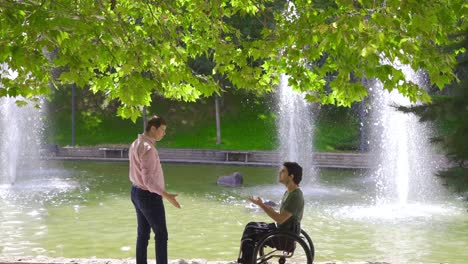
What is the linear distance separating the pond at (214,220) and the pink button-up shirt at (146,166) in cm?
462

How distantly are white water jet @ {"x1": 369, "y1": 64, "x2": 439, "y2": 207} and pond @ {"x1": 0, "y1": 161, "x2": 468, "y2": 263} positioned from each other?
2.30 ft

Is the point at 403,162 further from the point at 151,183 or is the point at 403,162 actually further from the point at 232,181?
the point at 151,183

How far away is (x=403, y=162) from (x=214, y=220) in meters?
11.2

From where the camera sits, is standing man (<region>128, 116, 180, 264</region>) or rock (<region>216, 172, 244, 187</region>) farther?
rock (<region>216, 172, 244, 187</region>)

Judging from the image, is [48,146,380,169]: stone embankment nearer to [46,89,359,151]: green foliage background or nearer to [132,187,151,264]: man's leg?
[46,89,359,151]: green foliage background

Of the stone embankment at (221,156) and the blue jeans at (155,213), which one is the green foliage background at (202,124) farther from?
the blue jeans at (155,213)

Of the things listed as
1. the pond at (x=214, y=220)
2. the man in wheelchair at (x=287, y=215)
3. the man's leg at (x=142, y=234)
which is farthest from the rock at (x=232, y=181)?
the man in wheelchair at (x=287, y=215)

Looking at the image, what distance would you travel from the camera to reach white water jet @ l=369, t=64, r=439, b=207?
20658 mm

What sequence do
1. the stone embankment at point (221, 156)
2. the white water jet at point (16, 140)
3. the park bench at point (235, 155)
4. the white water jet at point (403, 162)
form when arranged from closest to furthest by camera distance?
the white water jet at point (403, 162), the white water jet at point (16, 140), the stone embankment at point (221, 156), the park bench at point (235, 155)

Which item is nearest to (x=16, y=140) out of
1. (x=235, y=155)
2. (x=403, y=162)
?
(x=235, y=155)

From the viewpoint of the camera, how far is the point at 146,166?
7.12 m

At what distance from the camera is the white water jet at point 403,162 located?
20.7m

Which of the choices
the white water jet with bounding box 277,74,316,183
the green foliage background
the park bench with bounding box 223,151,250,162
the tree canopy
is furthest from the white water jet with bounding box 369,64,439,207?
the tree canopy

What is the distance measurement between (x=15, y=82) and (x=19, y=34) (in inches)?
98.7
